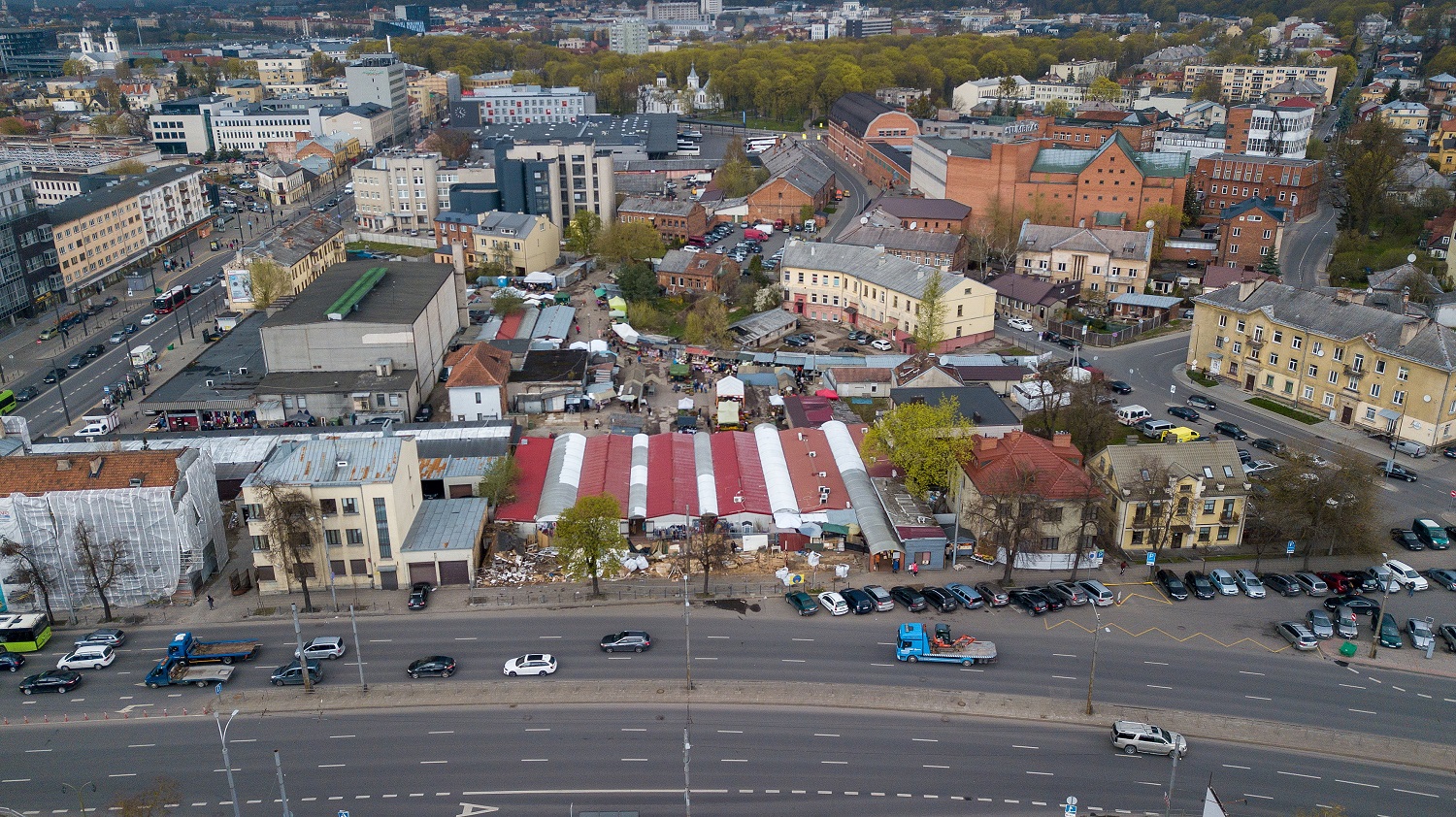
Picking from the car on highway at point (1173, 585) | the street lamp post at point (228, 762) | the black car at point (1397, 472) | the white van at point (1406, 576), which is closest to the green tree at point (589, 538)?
the street lamp post at point (228, 762)

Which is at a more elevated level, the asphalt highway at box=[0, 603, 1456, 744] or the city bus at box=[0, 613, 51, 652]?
the city bus at box=[0, 613, 51, 652]

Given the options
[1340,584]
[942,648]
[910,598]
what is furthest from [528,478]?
[1340,584]

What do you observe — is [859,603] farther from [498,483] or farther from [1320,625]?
[498,483]

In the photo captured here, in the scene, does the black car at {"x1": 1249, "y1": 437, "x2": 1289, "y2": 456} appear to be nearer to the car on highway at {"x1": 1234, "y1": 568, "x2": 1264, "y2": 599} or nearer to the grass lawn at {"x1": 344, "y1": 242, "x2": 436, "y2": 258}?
the car on highway at {"x1": 1234, "y1": 568, "x2": 1264, "y2": 599}

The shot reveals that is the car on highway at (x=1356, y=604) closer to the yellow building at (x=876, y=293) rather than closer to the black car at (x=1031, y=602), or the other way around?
the black car at (x=1031, y=602)

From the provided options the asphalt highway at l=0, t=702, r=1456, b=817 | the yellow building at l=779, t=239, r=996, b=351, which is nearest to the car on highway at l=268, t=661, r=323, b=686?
the asphalt highway at l=0, t=702, r=1456, b=817

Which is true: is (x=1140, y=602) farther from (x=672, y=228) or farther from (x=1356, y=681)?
(x=672, y=228)
